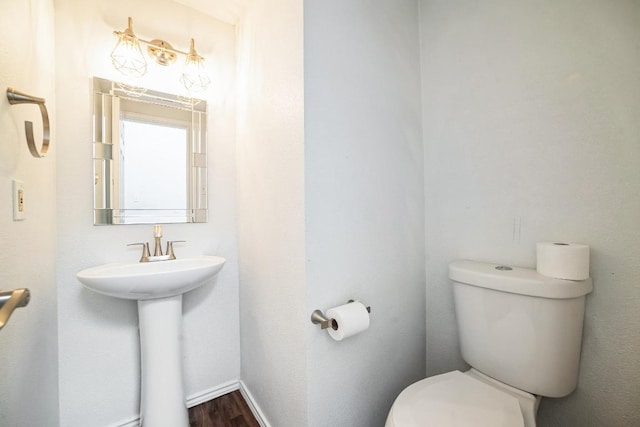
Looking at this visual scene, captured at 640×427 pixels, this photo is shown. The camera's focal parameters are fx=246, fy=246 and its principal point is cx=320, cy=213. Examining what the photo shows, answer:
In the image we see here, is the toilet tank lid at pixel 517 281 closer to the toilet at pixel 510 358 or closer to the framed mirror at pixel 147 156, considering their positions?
the toilet at pixel 510 358

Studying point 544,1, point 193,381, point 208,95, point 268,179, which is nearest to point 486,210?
point 544,1

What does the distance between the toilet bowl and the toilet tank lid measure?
350 mm

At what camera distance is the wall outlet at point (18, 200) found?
0.69 m

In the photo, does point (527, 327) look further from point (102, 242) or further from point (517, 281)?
point (102, 242)

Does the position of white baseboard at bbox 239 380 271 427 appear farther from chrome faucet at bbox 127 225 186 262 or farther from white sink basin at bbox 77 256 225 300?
chrome faucet at bbox 127 225 186 262

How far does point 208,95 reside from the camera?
1.38 metres

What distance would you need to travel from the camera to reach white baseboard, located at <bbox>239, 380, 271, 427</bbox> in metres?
1.16

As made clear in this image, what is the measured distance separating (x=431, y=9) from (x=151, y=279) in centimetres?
180

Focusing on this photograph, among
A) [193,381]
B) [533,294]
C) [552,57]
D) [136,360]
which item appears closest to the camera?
[533,294]

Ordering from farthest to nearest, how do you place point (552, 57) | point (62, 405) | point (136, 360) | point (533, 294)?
point (136, 360)
point (62, 405)
point (552, 57)
point (533, 294)

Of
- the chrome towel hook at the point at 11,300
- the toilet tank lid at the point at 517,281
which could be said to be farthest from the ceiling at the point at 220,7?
the toilet tank lid at the point at 517,281

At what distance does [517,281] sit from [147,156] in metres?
1.67

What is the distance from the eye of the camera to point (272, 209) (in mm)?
1062

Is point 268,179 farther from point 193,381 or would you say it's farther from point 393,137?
point 193,381
